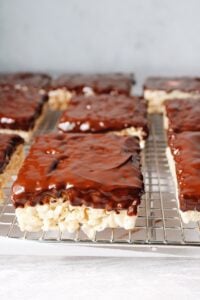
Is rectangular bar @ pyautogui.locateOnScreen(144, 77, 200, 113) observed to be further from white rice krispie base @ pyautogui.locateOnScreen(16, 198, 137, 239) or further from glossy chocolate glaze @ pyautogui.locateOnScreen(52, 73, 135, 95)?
white rice krispie base @ pyautogui.locateOnScreen(16, 198, 137, 239)

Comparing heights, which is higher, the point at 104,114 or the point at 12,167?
the point at 104,114

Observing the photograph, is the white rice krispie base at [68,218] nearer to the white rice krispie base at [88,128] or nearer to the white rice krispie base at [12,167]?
the white rice krispie base at [12,167]

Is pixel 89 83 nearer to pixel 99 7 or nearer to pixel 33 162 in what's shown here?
pixel 99 7

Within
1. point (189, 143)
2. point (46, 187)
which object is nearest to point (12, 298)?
point (46, 187)

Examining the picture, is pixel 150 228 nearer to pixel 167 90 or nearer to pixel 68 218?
pixel 68 218

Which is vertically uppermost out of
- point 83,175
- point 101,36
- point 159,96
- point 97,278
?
point 101,36

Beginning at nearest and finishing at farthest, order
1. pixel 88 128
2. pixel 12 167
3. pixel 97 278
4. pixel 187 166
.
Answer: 1. pixel 97 278
2. pixel 187 166
3. pixel 12 167
4. pixel 88 128

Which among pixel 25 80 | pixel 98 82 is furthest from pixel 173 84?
pixel 25 80
